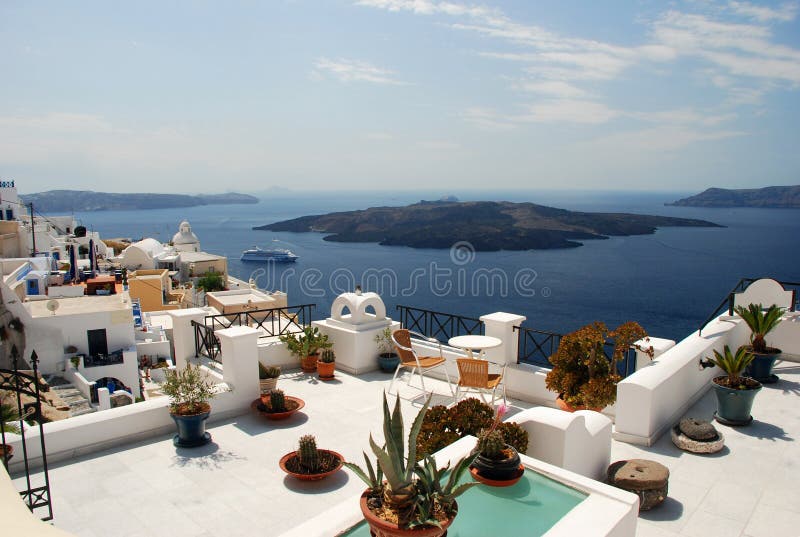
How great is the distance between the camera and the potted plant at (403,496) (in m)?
2.95

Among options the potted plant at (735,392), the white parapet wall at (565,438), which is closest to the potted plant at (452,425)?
the white parapet wall at (565,438)

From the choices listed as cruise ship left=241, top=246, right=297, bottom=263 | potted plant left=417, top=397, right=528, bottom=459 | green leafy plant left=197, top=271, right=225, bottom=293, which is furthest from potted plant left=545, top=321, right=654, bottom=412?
cruise ship left=241, top=246, right=297, bottom=263

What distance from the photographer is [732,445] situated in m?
6.00

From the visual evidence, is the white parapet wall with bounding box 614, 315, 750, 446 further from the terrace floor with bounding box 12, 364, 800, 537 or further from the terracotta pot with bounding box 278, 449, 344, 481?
the terracotta pot with bounding box 278, 449, 344, 481

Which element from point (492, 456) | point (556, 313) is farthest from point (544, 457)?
point (556, 313)

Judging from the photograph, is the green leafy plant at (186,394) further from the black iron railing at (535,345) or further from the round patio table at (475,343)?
the black iron railing at (535,345)

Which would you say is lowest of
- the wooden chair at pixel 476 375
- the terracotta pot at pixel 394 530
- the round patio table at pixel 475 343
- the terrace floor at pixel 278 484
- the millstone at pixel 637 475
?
the terrace floor at pixel 278 484

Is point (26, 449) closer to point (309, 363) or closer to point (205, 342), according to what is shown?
point (205, 342)

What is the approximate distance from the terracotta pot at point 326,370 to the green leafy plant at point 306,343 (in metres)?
0.30

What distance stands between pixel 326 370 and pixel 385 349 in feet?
3.78

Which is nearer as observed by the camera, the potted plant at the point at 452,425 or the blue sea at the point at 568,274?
the potted plant at the point at 452,425

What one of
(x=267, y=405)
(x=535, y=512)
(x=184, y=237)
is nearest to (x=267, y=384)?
(x=267, y=405)

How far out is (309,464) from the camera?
5426mm

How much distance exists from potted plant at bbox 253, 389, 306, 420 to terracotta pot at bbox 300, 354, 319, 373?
68.4 inches
